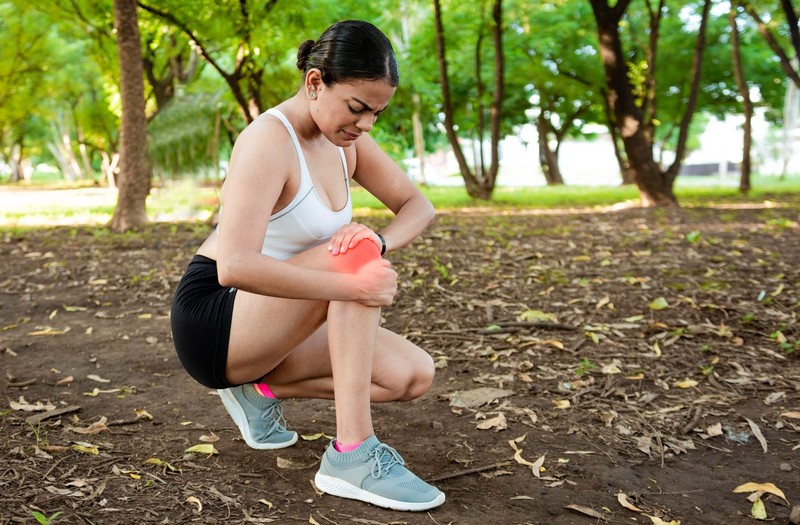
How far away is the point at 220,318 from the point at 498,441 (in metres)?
1.21

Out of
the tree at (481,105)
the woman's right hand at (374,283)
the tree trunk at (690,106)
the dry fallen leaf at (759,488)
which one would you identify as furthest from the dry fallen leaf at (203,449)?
the tree at (481,105)

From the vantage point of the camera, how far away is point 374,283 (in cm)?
238

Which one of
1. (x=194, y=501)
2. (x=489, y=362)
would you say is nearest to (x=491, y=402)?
(x=489, y=362)

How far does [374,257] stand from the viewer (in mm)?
2445

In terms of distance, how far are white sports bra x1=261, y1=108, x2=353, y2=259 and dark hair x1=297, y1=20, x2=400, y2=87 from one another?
243 millimetres

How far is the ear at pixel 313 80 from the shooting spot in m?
2.41

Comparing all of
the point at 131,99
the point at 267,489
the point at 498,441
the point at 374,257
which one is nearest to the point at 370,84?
the point at 374,257

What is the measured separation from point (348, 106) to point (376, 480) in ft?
3.73

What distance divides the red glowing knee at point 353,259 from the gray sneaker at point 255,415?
28.1 inches

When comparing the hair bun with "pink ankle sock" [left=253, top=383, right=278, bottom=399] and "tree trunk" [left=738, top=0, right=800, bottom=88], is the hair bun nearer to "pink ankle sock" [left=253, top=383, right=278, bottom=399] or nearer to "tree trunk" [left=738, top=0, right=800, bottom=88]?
"pink ankle sock" [left=253, top=383, right=278, bottom=399]

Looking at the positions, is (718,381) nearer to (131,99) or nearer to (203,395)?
(203,395)

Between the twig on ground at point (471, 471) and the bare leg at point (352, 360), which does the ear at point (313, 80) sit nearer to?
the bare leg at point (352, 360)

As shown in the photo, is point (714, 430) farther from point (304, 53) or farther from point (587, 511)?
point (304, 53)

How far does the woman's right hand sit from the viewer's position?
238 cm
